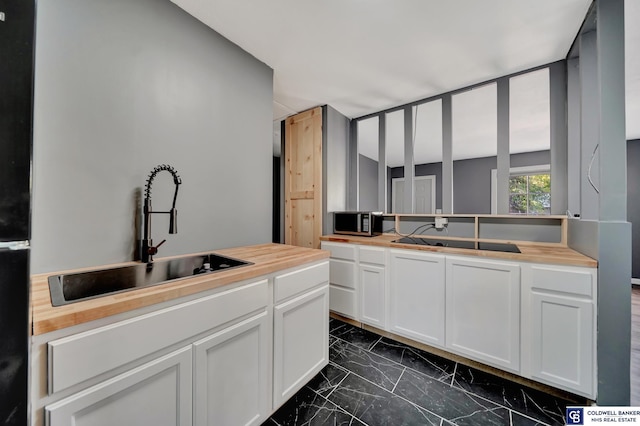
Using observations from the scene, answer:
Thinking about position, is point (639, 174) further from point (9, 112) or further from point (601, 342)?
point (9, 112)

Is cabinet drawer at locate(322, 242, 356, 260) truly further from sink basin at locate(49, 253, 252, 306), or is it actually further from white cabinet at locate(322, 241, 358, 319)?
sink basin at locate(49, 253, 252, 306)

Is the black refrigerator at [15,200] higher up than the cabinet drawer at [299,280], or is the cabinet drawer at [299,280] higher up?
the black refrigerator at [15,200]

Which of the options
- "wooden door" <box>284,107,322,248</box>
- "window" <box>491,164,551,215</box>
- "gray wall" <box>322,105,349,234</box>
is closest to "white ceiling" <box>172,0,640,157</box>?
"gray wall" <box>322,105,349,234</box>

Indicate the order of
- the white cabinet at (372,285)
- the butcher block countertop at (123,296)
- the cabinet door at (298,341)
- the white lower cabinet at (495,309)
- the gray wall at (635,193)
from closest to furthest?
the butcher block countertop at (123,296)
the cabinet door at (298,341)
the white lower cabinet at (495,309)
the white cabinet at (372,285)
the gray wall at (635,193)

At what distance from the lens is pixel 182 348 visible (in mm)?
924

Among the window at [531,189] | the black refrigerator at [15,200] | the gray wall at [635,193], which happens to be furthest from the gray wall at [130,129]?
the gray wall at [635,193]

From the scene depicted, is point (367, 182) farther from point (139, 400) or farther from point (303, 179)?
point (139, 400)

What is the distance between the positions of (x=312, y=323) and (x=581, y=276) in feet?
5.21

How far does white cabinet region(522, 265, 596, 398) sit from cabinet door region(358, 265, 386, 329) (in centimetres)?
98

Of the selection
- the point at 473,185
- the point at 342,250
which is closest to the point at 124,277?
the point at 342,250

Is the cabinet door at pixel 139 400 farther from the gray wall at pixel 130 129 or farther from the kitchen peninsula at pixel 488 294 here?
the kitchen peninsula at pixel 488 294

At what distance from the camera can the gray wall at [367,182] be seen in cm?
558

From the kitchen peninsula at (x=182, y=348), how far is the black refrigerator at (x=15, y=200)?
212 mm

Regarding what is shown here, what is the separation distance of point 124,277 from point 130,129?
2.50 feet
